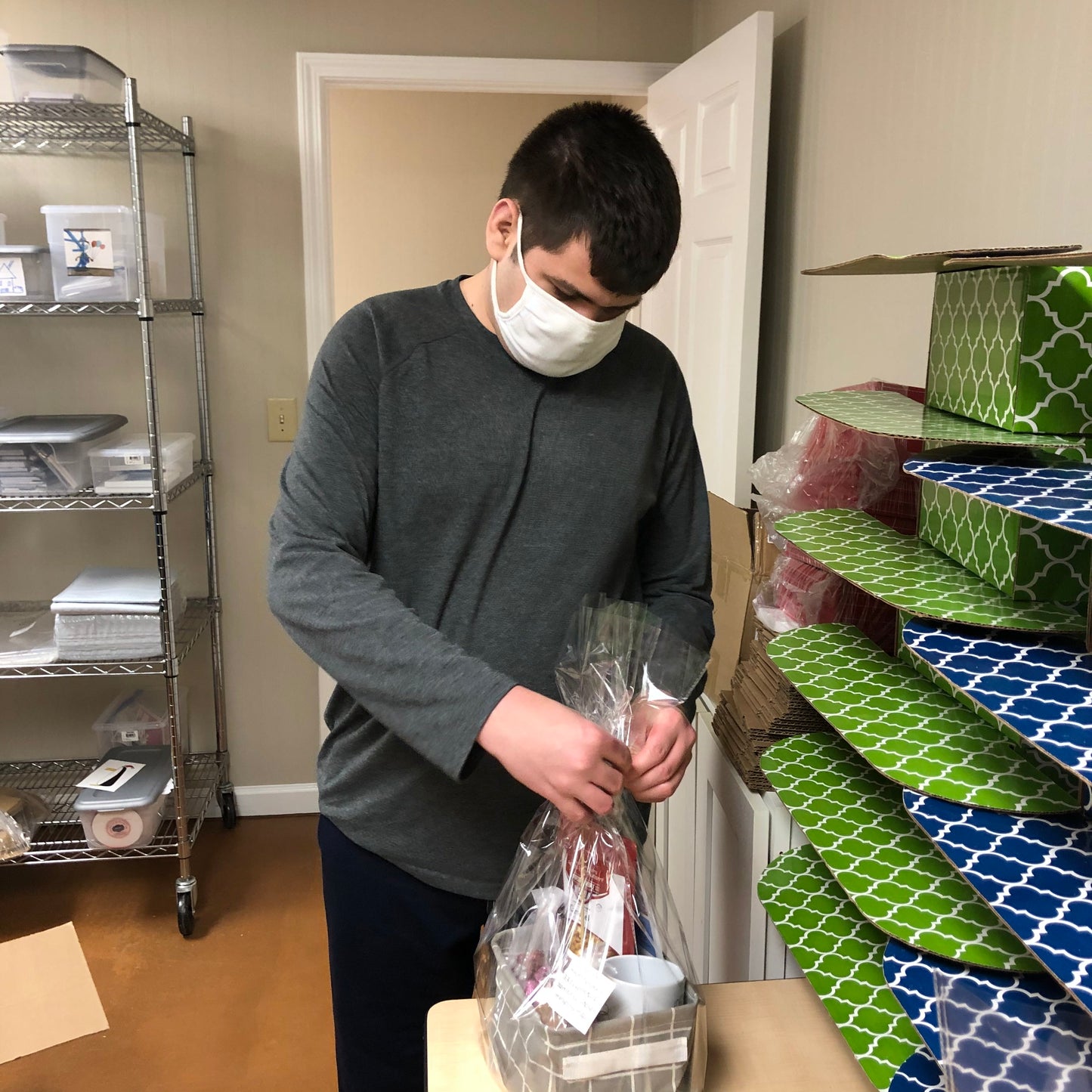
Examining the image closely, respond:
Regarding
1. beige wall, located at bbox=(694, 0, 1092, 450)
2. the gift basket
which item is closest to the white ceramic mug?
the gift basket

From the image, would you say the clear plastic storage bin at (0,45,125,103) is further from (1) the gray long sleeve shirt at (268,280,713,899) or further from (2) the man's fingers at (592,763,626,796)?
(2) the man's fingers at (592,763,626,796)

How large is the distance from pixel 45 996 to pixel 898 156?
74.2 inches

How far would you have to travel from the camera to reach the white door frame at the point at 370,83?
2.77 meters

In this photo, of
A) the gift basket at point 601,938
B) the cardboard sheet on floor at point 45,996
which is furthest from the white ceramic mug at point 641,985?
the cardboard sheet on floor at point 45,996

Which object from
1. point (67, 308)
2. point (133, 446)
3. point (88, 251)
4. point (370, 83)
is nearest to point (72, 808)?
point (133, 446)

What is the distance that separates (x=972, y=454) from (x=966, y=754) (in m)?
0.25

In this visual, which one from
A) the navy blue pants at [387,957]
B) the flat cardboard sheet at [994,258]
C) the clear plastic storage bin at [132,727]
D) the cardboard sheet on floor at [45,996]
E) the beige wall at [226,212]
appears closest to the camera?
the flat cardboard sheet at [994,258]

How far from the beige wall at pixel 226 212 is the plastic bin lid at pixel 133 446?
265mm

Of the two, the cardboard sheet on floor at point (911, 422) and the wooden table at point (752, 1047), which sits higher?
the cardboard sheet on floor at point (911, 422)

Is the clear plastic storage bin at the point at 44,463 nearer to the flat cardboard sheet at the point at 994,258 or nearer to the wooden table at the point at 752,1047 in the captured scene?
the wooden table at the point at 752,1047

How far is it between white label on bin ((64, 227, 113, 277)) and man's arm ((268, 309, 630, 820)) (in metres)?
1.56

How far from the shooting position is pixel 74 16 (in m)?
2.70

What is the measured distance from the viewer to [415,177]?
394 cm

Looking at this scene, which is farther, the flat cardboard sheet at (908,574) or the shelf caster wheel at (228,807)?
the shelf caster wheel at (228,807)
